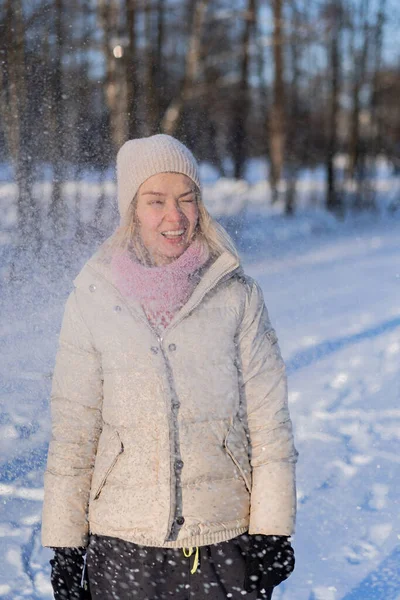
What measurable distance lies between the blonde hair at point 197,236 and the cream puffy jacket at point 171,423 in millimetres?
59

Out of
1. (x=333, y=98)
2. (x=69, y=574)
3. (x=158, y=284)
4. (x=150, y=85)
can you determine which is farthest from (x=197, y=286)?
(x=333, y=98)

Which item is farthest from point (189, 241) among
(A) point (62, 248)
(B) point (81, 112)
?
(B) point (81, 112)

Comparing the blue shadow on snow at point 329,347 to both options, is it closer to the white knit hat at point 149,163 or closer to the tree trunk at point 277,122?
the white knit hat at point 149,163

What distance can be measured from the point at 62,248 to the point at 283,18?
14.9 metres

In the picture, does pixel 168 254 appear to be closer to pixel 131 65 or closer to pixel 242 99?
pixel 131 65

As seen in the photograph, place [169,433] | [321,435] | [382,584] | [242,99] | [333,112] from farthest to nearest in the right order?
1. [333,112]
2. [242,99]
3. [321,435]
4. [382,584]
5. [169,433]

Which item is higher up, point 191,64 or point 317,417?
point 191,64

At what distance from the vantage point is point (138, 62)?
49.4 feet

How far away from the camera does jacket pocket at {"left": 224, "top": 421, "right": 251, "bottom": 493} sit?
76.2 inches

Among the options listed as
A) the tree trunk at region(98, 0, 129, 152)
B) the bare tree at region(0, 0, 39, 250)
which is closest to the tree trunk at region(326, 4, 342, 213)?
the tree trunk at region(98, 0, 129, 152)

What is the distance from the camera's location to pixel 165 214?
2.03 m

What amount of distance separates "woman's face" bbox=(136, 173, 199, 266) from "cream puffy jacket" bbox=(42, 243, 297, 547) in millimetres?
110

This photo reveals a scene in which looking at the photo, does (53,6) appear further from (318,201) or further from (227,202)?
(318,201)

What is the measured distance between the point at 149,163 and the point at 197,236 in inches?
8.1
